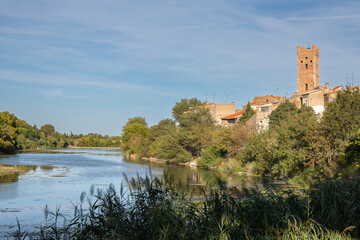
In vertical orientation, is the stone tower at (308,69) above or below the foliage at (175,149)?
above

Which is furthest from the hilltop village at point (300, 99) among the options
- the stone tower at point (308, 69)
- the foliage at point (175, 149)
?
the foliage at point (175, 149)

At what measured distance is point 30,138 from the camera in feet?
299

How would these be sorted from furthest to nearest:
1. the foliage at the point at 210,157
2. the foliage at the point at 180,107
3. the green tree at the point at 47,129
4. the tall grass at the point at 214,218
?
the green tree at the point at 47,129 < the foliage at the point at 180,107 < the foliage at the point at 210,157 < the tall grass at the point at 214,218

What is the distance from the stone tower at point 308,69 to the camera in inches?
2635

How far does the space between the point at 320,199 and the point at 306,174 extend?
48.6 ft

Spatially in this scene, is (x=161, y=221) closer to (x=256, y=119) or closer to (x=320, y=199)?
(x=320, y=199)

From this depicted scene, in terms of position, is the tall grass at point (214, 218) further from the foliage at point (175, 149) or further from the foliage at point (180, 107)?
the foliage at point (180, 107)

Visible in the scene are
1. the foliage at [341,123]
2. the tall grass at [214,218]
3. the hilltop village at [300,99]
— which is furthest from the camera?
the hilltop village at [300,99]

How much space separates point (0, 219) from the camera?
40.3 feet

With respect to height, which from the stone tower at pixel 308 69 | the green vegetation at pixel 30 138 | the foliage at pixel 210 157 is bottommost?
the foliage at pixel 210 157

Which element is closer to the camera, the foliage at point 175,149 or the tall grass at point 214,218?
the tall grass at point 214,218

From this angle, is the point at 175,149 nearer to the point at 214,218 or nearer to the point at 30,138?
the point at 214,218

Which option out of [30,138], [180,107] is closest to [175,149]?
[180,107]

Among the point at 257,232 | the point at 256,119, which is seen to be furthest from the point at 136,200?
the point at 256,119
